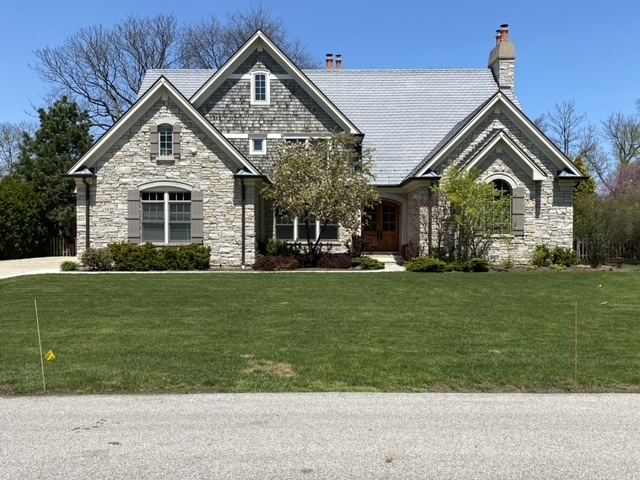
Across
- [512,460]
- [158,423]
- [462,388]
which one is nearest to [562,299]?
[462,388]

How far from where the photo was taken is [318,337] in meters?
8.12

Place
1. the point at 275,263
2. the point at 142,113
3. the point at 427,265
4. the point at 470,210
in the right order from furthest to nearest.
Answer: the point at 142,113 < the point at 275,263 < the point at 470,210 < the point at 427,265

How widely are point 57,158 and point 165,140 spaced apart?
13.6 metres

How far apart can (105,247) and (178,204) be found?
3049 mm

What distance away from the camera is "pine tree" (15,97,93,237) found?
29.1 m

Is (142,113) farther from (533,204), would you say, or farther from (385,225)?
(533,204)

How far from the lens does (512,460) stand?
13.0 ft

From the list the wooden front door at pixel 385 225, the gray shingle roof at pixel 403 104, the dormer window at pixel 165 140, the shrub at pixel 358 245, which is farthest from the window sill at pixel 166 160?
the wooden front door at pixel 385 225

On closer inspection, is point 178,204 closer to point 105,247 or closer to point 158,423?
point 105,247

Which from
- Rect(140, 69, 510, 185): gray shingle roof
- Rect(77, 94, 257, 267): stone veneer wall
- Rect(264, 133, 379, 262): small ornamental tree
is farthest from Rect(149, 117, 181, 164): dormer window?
Rect(140, 69, 510, 185): gray shingle roof

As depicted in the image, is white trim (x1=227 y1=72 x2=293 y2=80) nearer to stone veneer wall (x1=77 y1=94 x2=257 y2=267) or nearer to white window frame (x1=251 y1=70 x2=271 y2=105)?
white window frame (x1=251 y1=70 x2=271 y2=105)

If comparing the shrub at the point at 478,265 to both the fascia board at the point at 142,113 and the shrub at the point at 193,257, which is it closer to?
the fascia board at the point at 142,113

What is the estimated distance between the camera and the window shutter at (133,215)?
19812 millimetres

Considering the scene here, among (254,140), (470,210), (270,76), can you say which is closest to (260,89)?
(270,76)
